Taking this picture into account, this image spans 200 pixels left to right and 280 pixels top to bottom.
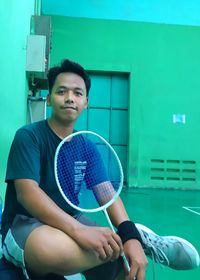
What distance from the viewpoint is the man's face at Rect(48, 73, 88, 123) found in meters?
1.28

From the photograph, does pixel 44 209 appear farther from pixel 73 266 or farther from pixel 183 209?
pixel 183 209

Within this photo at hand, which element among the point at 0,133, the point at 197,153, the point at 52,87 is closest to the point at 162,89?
the point at 197,153

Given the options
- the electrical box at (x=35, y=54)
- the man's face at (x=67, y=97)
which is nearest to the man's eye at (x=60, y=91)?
the man's face at (x=67, y=97)

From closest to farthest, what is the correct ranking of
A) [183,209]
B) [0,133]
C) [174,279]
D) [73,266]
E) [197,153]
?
1. [73,266]
2. [174,279]
3. [0,133]
4. [183,209]
5. [197,153]

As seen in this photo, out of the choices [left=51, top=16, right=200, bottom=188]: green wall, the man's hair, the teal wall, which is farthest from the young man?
the teal wall

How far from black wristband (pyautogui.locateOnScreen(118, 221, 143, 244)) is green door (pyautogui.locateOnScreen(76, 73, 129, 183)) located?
617 cm

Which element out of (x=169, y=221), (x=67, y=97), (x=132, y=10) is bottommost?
(x=169, y=221)

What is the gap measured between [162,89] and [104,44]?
1.54 m

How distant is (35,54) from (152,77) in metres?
4.12

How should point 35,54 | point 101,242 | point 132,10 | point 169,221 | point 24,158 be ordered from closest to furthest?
point 101,242 → point 24,158 → point 169,221 → point 35,54 → point 132,10

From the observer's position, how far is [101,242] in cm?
103

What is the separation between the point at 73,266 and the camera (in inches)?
42.9

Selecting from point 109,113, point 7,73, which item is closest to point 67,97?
point 7,73

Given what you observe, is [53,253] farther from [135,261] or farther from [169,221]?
[169,221]
